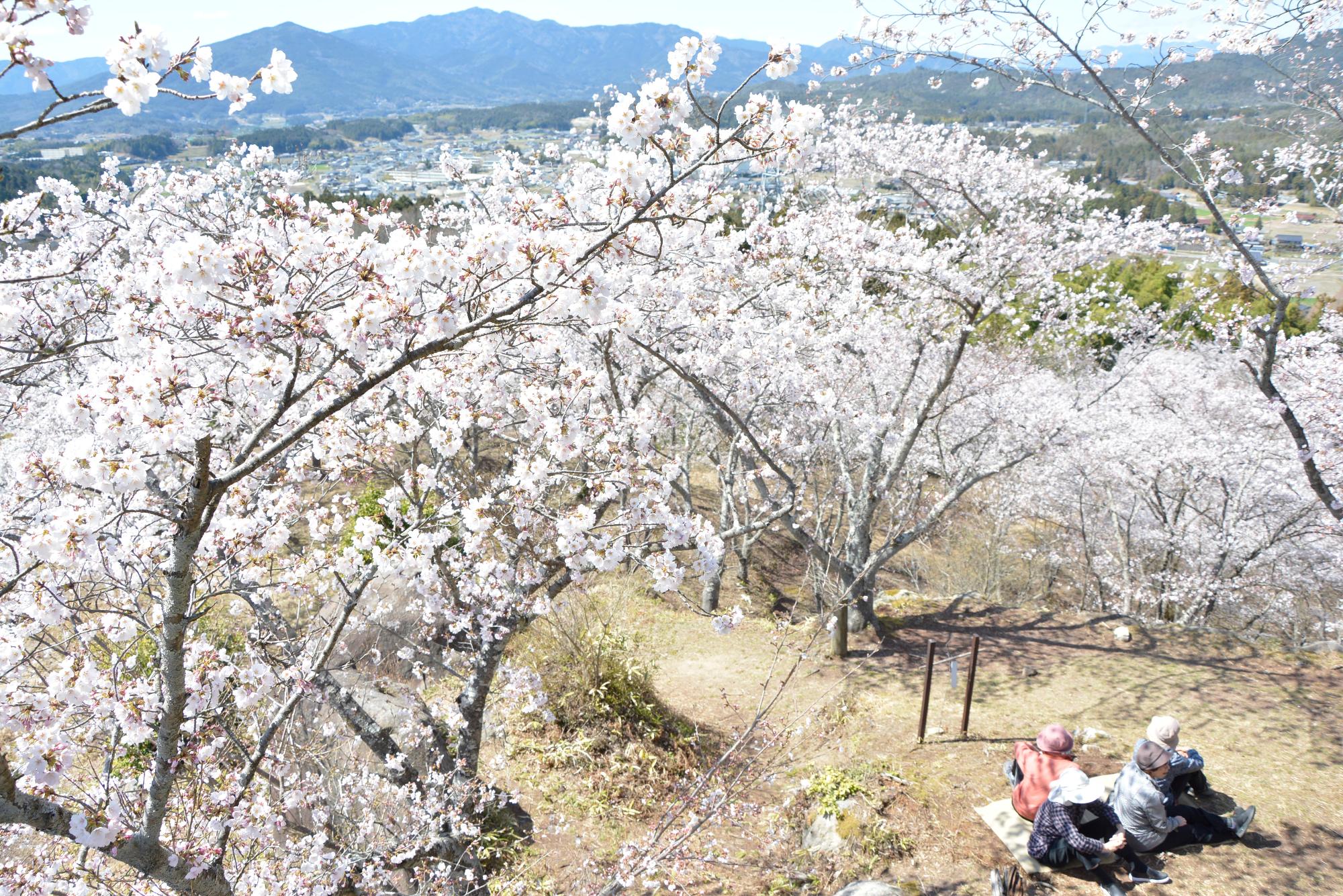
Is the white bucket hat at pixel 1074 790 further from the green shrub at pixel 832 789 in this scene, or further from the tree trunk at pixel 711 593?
the tree trunk at pixel 711 593

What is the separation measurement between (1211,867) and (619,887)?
4.04 meters

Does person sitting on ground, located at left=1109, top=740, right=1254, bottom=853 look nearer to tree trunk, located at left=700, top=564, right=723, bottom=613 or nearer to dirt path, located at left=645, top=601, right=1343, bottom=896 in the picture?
dirt path, located at left=645, top=601, right=1343, bottom=896

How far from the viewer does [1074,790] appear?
448cm

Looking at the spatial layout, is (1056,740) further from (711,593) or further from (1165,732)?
(711,593)

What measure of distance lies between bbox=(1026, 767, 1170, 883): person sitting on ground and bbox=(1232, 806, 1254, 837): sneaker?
0.92 metres

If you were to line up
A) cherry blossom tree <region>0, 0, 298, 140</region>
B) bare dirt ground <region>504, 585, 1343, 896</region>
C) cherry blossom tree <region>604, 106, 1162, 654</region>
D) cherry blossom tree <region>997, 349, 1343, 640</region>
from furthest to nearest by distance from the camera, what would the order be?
cherry blossom tree <region>997, 349, 1343, 640</region>, cherry blossom tree <region>604, 106, 1162, 654</region>, bare dirt ground <region>504, 585, 1343, 896</region>, cherry blossom tree <region>0, 0, 298, 140</region>

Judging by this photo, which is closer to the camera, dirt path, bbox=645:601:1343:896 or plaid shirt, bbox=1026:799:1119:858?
plaid shirt, bbox=1026:799:1119:858

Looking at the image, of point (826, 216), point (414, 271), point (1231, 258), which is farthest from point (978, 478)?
point (414, 271)

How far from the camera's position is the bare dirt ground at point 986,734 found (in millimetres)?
4949

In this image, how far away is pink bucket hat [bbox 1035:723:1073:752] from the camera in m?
4.80

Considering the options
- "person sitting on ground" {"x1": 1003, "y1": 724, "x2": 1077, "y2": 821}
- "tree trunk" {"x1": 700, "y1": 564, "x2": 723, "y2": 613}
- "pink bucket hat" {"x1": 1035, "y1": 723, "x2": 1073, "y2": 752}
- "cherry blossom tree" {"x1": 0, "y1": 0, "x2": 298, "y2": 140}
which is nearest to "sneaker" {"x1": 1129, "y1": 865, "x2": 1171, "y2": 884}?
"person sitting on ground" {"x1": 1003, "y1": 724, "x2": 1077, "y2": 821}

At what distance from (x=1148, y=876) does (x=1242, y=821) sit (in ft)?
3.48

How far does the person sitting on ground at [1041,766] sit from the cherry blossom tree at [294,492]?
2915mm

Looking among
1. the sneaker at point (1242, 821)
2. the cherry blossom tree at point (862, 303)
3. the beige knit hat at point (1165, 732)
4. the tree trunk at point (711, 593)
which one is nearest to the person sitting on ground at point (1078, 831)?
the beige knit hat at point (1165, 732)
